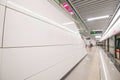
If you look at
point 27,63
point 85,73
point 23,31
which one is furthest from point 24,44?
point 85,73

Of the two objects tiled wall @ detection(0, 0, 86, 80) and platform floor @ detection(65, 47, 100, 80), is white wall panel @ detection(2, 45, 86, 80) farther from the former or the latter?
platform floor @ detection(65, 47, 100, 80)

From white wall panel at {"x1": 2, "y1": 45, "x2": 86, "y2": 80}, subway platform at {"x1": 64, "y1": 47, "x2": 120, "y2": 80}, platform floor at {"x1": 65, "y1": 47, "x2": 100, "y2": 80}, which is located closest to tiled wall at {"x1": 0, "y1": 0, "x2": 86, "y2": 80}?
white wall panel at {"x1": 2, "y1": 45, "x2": 86, "y2": 80}

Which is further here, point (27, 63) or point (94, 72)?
point (94, 72)

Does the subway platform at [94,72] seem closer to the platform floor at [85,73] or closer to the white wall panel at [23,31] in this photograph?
the platform floor at [85,73]

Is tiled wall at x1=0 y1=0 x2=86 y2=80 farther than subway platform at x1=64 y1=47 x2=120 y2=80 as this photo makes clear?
No

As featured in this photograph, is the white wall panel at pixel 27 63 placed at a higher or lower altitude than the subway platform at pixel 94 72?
higher

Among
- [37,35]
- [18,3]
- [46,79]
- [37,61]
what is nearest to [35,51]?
[37,61]

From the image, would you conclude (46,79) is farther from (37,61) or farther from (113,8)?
(113,8)

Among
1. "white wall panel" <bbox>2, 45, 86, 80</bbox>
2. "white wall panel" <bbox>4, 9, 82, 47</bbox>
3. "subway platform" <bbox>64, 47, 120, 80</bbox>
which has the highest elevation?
"white wall panel" <bbox>4, 9, 82, 47</bbox>

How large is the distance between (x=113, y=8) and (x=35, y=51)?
5.25m

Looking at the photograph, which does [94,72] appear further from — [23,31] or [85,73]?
[23,31]

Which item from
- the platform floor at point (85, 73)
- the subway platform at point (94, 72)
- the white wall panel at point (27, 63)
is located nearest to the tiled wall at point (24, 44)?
the white wall panel at point (27, 63)

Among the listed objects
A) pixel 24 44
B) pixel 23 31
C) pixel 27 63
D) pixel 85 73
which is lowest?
pixel 85 73

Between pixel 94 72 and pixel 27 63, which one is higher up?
Answer: pixel 27 63
